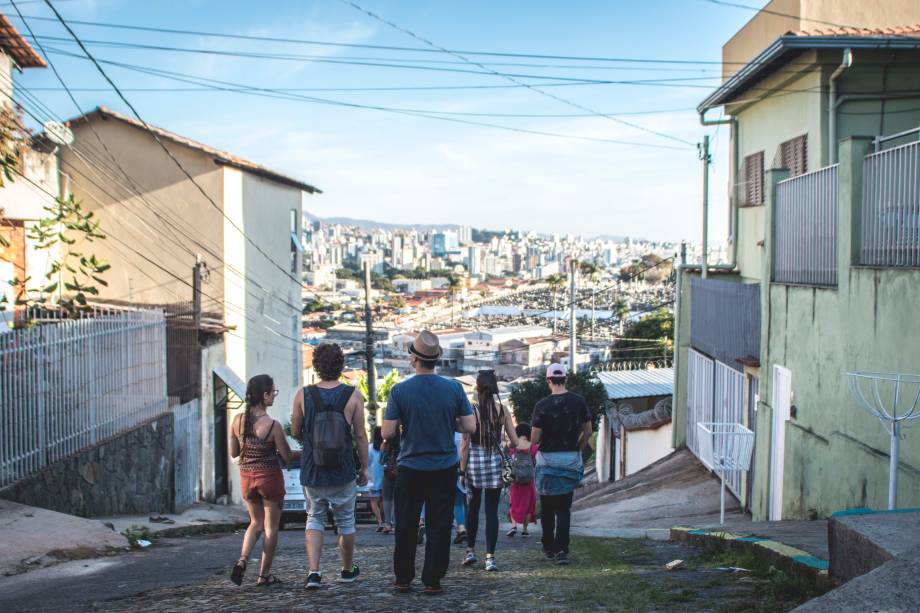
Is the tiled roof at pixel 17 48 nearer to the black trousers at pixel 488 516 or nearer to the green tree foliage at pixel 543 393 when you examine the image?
the black trousers at pixel 488 516

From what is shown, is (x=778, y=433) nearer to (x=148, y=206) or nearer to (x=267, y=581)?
(x=267, y=581)

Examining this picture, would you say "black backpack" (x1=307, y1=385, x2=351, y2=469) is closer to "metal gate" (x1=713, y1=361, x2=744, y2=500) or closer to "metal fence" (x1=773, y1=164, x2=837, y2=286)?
"metal fence" (x1=773, y1=164, x2=837, y2=286)

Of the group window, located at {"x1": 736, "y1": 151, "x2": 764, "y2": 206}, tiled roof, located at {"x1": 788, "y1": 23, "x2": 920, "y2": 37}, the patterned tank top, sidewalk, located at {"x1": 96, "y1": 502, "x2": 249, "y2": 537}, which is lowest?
sidewalk, located at {"x1": 96, "y1": 502, "x2": 249, "y2": 537}

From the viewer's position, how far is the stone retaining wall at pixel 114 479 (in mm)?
10375

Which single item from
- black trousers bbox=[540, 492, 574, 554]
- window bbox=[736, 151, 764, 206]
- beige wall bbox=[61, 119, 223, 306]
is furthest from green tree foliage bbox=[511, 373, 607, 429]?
black trousers bbox=[540, 492, 574, 554]

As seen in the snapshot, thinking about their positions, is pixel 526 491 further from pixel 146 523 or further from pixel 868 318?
pixel 146 523

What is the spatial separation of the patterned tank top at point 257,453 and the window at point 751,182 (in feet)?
42.5

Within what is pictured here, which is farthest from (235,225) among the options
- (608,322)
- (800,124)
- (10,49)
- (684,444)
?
(608,322)

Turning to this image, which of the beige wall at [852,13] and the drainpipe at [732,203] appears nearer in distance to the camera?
the beige wall at [852,13]

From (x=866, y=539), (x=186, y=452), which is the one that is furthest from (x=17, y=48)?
(x=866, y=539)

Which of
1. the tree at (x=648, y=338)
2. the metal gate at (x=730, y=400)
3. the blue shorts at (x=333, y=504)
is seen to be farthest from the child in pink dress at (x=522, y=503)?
the tree at (x=648, y=338)

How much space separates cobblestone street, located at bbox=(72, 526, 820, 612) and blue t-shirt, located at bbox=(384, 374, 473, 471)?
83cm

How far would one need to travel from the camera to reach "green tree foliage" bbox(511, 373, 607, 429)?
3822 cm

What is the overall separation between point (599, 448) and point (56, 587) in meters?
23.3
